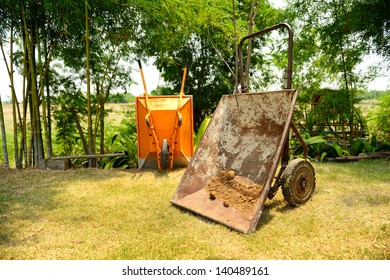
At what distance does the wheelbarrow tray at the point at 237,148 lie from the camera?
2453mm

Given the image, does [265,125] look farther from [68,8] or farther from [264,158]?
[68,8]

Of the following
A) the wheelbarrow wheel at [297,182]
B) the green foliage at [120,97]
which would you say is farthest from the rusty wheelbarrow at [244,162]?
the green foliage at [120,97]

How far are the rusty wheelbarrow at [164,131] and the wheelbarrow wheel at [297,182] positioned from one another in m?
1.62

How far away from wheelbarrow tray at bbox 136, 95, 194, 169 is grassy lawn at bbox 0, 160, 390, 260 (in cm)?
78

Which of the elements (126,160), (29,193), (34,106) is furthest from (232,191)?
(34,106)

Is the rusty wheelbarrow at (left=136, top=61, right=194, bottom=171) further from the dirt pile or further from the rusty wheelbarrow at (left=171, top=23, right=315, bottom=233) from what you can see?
the dirt pile

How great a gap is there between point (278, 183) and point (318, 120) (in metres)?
3.72

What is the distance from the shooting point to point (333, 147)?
4.83m

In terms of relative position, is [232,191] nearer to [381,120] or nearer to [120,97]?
[120,97]

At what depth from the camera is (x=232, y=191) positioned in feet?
8.32

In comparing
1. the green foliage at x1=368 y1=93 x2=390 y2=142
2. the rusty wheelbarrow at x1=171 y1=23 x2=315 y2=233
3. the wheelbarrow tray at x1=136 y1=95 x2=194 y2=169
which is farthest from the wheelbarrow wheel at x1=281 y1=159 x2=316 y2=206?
the green foliage at x1=368 y1=93 x2=390 y2=142

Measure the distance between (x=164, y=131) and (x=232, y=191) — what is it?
1.66 meters

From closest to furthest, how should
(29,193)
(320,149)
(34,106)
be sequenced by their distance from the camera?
(29,193)
(34,106)
(320,149)

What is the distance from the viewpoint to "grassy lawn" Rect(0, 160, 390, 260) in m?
1.80
